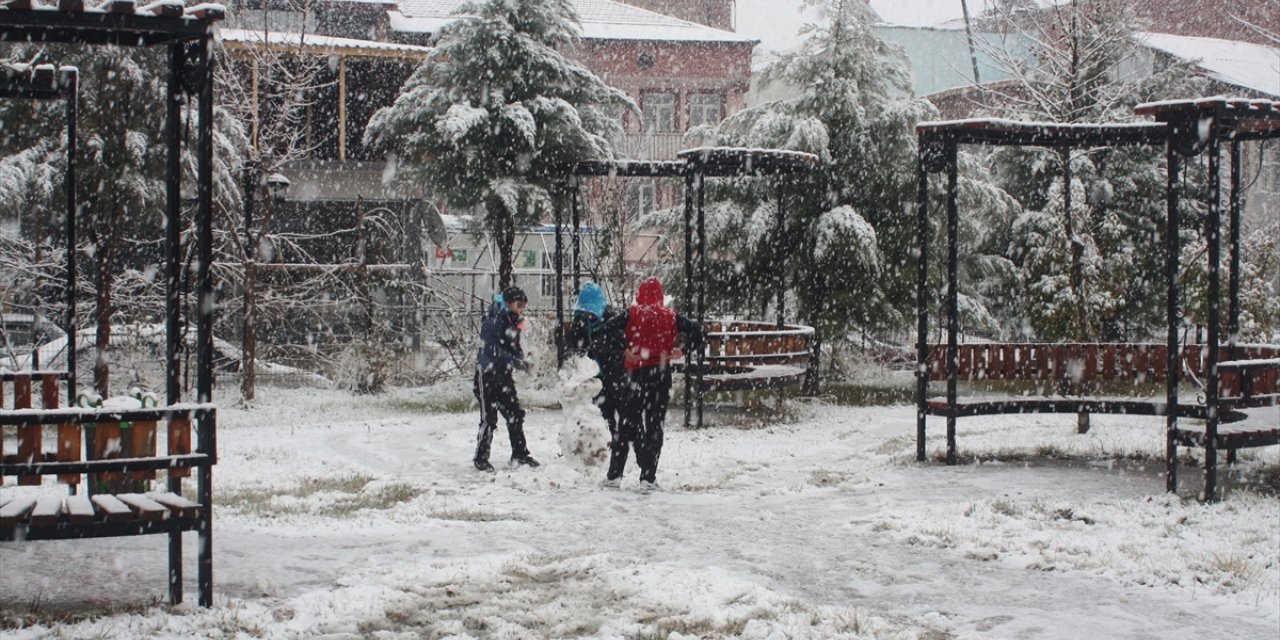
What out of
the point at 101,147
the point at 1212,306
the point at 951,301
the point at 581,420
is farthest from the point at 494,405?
the point at 101,147

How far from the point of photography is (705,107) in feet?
123

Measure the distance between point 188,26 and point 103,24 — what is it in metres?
0.41

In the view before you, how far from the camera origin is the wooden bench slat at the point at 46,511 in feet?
19.7

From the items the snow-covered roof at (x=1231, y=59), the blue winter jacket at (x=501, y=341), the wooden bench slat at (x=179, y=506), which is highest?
the snow-covered roof at (x=1231, y=59)

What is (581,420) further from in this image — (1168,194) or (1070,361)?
(1070,361)

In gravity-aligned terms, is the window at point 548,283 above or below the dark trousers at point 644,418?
above

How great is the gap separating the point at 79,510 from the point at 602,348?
4.69 m

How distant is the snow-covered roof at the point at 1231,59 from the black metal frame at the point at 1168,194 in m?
18.8

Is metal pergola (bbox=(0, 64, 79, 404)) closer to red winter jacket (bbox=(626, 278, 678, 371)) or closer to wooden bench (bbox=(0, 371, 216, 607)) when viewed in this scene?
wooden bench (bbox=(0, 371, 216, 607))

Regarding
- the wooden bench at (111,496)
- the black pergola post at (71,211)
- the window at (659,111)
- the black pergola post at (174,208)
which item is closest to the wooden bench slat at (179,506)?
the wooden bench at (111,496)

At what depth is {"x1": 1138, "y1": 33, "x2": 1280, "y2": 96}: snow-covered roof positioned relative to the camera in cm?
3083

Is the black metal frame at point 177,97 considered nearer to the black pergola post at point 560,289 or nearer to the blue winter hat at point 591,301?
the blue winter hat at point 591,301

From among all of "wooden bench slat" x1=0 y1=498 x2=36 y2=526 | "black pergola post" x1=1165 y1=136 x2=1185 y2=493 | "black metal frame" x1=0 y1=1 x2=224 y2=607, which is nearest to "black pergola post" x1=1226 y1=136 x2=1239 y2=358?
"black pergola post" x1=1165 y1=136 x2=1185 y2=493

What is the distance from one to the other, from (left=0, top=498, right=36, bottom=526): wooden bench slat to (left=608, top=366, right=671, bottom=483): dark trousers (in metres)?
4.85
